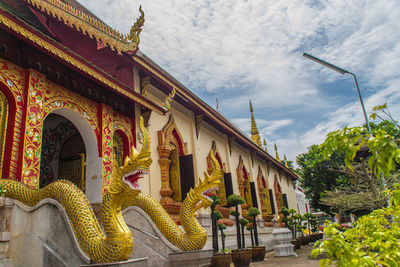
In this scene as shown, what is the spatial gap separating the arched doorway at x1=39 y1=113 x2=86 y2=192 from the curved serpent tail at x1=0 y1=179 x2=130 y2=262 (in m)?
2.65

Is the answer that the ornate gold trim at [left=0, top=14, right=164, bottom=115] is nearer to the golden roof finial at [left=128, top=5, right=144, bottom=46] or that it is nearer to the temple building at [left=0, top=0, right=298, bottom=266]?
the temple building at [left=0, top=0, right=298, bottom=266]

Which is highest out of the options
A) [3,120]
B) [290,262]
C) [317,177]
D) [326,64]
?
[326,64]

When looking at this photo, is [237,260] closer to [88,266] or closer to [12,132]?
[88,266]

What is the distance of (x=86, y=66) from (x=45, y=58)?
807mm

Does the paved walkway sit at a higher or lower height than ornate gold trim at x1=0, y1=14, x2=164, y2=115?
lower

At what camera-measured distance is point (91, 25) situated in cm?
620

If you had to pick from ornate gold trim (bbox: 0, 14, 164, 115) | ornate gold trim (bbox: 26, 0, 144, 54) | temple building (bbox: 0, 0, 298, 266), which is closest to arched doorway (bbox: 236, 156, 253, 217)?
temple building (bbox: 0, 0, 298, 266)

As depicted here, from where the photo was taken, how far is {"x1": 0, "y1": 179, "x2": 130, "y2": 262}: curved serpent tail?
12.2ft

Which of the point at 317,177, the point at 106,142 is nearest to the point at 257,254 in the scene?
the point at 106,142

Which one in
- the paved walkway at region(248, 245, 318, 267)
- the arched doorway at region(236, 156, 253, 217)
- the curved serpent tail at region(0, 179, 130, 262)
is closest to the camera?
the curved serpent tail at region(0, 179, 130, 262)

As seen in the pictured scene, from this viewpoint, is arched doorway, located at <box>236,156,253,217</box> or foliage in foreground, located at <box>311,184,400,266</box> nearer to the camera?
foliage in foreground, located at <box>311,184,400,266</box>

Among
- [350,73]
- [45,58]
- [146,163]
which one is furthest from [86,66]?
[350,73]

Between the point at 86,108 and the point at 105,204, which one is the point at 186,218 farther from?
the point at 86,108

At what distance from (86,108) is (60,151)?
5.85 feet
